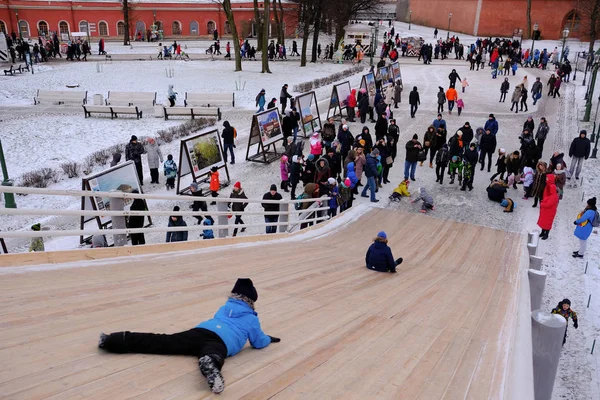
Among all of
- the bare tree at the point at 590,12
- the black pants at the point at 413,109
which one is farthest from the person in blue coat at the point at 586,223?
the bare tree at the point at 590,12

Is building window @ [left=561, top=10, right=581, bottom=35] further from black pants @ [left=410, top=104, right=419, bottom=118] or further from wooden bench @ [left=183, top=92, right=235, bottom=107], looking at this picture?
wooden bench @ [left=183, top=92, right=235, bottom=107]

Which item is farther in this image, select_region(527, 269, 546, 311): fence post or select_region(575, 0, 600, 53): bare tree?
select_region(575, 0, 600, 53): bare tree

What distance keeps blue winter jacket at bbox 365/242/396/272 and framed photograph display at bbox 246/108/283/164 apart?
31.7 feet

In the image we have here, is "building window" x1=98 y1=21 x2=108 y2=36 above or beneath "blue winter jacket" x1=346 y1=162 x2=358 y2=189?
above

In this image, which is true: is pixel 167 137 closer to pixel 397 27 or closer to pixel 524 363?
pixel 524 363

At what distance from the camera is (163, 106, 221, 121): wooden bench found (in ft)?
79.4

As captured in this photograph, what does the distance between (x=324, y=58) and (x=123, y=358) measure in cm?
4370

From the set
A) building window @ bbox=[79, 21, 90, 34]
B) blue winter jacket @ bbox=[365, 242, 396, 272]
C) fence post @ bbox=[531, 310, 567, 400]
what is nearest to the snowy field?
fence post @ bbox=[531, 310, 567, 400]

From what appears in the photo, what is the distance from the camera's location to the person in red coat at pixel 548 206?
12445 millimetres

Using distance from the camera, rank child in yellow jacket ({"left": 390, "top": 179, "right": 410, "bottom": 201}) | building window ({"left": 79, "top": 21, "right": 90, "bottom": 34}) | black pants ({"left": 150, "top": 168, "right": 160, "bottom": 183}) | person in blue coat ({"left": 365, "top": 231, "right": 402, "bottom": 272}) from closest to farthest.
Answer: person in blue coat ({"left": 365, "top": 231, "right": 402, "bottom": 272}) < child in yellow jacket ({"left": 390, "top": 179, "right": 410, "bottom": 201}) < black pants ({"left": 150, "top": 168, "right": 160, "bottom": 183}) < building window ({"left": 79, "top": 21, "right": 90, "bottom": 34})

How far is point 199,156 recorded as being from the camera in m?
15.5

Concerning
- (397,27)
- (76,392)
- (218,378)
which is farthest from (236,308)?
(397,27)

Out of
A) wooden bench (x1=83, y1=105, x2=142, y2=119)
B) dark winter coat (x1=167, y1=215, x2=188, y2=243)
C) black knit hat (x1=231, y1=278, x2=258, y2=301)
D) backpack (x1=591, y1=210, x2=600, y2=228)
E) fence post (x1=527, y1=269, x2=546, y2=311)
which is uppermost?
black knit hat (x1=231, y1=278, x2=258, y2=301)

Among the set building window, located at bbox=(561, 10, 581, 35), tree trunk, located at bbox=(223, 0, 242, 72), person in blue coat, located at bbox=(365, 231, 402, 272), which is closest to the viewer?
person in blue coat, located at bbox=(365, 231, 402, 272)
